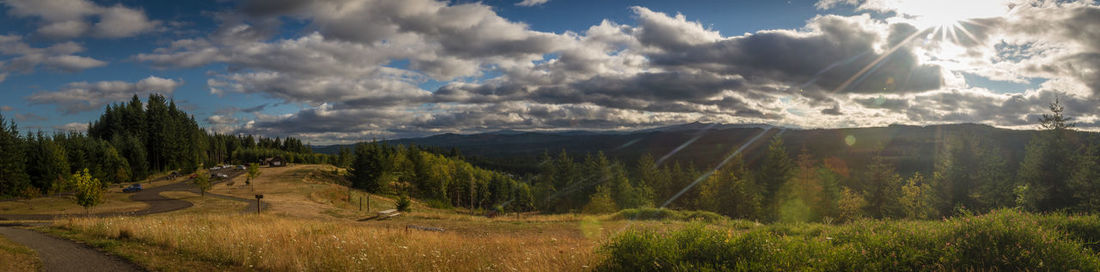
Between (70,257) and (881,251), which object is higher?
(881,251)

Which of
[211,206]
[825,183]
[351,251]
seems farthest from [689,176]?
[351,251]

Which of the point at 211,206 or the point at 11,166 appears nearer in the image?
the point at 211,206

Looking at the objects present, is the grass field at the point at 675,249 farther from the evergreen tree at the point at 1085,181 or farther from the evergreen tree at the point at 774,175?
the evergreen tree at the point at 774,175

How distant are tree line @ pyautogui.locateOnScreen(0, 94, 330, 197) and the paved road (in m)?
32.4

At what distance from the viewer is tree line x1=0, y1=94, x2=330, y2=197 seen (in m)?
60.0

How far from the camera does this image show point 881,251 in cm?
703

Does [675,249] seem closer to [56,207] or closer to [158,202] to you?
[158,202]

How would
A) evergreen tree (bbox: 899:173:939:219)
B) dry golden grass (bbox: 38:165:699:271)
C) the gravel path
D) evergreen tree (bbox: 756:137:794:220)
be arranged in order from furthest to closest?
evergreen tree (bbox: 756:137:794:220)
the gravel path
evergreen tree (bbox: 899:173:939:219)
dry golden grass (bbox: 38:165:699:271)

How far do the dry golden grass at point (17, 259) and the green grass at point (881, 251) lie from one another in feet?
52.8

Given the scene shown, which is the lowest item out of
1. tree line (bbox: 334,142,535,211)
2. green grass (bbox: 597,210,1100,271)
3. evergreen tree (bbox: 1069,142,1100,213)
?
tree line (bbox: 334,142,535,211)

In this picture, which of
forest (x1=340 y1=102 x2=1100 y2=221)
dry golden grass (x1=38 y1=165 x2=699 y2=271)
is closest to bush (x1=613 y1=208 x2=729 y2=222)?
forest (x1=340 y1=102 x2=1100 y2=221)

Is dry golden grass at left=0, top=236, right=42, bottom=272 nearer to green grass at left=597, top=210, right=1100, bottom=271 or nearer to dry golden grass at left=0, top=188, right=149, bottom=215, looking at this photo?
green grass at left=597, top=210, right=1100, bottom=271

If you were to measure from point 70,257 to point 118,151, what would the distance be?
92.3 metres

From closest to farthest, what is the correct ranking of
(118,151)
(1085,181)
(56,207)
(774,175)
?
(1085,181)
(56,207)
(774,175)
(118,151)
